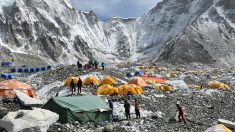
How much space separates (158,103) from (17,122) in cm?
1930

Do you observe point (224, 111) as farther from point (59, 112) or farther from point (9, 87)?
point (9, 87)

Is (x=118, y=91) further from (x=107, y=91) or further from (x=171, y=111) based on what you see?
(x=171, y=111)

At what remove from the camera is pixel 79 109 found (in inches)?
1130

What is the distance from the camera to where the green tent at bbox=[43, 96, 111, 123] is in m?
27.8

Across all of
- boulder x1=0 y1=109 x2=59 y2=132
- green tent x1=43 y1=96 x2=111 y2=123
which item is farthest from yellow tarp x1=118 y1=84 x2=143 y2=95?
boulder x1=0 y1=109 x2=59 y2=132

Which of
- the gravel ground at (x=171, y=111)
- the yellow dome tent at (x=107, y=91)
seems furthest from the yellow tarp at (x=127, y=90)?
the gravel ground at (x=171, y=111)

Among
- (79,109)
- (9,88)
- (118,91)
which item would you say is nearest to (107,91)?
(118,91)

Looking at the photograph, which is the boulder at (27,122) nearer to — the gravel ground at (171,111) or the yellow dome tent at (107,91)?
the gravel ground at (171,111)

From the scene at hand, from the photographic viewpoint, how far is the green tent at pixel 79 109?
91.4ft

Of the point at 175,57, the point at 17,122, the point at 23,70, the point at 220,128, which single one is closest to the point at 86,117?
the point at 17,122

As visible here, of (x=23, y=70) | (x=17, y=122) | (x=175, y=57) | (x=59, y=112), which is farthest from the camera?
(x=175, y=57)

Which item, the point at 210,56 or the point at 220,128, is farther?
the point at 210,56

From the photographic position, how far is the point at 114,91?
41.4 metres

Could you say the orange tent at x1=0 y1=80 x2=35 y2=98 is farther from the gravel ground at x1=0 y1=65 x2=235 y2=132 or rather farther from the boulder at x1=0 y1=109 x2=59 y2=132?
the boulder at x1=0 y1=109 x2=59 y2=132
